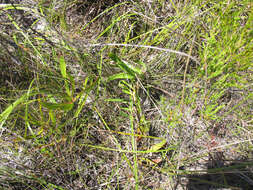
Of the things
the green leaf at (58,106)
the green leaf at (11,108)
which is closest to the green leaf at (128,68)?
the green leaf at (58,106)

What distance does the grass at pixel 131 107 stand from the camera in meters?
1.10

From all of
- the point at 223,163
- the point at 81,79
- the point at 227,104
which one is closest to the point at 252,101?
the point at 227,104

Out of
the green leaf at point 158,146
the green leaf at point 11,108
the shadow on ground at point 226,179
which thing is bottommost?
the shadow on ground at point 226,179

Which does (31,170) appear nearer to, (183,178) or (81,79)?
(81,79)

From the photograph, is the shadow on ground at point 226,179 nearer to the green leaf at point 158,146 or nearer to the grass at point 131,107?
the grass at point 131,107

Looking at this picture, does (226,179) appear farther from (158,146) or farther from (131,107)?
(131,107)

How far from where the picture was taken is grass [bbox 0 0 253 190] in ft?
3.62

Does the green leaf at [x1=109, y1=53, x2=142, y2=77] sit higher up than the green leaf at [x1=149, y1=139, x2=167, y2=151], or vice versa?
the green leaf at [x1=109, y1=53, x2=142, y2=77]

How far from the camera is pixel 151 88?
1271 millimetres

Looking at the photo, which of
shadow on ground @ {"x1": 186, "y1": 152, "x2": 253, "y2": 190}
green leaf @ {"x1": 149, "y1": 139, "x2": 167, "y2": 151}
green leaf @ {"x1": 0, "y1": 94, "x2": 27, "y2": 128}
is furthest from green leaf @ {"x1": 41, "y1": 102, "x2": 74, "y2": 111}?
shadow on ground @ {"x1": 186, "y1": 152, "x2": 253, "y2": 190}

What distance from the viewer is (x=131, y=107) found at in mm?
1130

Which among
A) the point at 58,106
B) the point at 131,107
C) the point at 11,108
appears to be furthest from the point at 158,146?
the point at 11,108

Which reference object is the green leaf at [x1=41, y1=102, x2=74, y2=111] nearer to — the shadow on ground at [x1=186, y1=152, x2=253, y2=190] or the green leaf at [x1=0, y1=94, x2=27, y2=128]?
the green leaf at [x1=0, y1=94, x2=27, y2=128]

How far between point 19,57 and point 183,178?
49.7 inches
